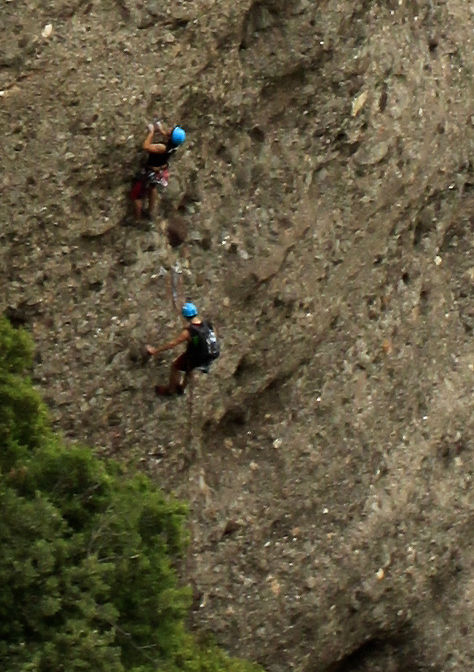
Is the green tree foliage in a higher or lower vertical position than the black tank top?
lower

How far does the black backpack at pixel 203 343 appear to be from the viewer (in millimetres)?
15281

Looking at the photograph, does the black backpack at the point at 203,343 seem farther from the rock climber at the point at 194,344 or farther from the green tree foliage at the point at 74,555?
the green tree foliage at the point at 74,555

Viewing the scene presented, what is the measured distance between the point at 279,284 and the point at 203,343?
8.49 ft

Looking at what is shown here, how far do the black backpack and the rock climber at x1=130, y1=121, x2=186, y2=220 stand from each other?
155cm

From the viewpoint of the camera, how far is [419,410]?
1995cm

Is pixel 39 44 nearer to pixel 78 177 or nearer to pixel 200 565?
pixel 78 177

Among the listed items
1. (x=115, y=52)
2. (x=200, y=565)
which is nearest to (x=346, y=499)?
(x=200, y=565)

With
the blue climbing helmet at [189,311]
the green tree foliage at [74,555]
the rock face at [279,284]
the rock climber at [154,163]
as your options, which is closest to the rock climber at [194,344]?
the blue climbing helmet at [189,311]

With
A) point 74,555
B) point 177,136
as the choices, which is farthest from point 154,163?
point 74,555

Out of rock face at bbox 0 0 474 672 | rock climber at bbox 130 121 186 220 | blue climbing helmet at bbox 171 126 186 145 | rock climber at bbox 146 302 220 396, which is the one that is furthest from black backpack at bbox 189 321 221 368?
blue climbing helmet at bbox 171 126 186 145

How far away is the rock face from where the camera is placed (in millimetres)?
14797

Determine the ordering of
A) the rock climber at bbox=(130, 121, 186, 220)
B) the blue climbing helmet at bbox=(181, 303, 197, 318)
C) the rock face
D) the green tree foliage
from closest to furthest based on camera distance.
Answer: the green tree foliage → the rock face → the rock climber at bbox=(130, 121, 186, 220) → the blue climbing helmet at bbox=(181, 303, 197, 318)

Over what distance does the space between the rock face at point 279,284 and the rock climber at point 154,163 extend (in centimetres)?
19

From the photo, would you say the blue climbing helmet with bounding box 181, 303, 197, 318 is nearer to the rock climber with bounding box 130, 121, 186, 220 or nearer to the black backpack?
the black backpack
